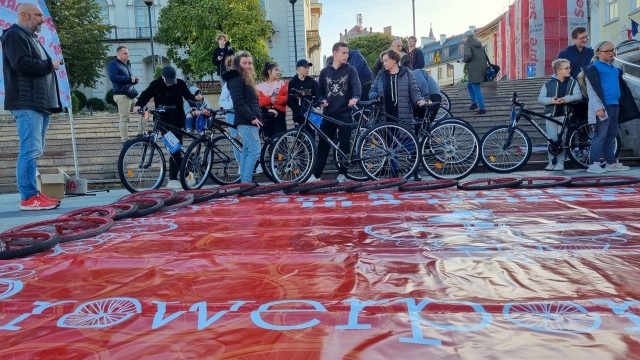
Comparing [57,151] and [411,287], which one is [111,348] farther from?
[57,151]

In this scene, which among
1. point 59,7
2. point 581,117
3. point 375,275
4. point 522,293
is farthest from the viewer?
point 59,7

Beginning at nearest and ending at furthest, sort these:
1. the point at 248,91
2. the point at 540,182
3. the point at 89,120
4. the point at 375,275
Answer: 1. the point at 375,275
2. the point at 540,182
3. the point at 248,91
4. the point at 89,120

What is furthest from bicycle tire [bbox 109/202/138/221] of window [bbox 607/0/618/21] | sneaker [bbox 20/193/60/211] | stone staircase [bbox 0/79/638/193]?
window [bbox 607/0/618/21]

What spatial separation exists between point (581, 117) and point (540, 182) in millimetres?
3016

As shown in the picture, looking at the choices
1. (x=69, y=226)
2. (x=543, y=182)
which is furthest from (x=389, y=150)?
(x=69, y=226)

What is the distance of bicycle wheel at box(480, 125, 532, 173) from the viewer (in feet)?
26.7

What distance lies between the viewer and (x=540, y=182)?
20.2ft

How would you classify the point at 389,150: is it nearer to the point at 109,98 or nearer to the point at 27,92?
the point at 27,92

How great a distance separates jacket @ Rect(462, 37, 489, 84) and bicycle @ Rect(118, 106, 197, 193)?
7.65 meters

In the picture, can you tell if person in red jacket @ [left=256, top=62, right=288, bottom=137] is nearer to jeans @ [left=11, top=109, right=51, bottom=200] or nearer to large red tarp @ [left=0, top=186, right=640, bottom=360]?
jeans @ [left=11, top=109, right=51, bottom=200]

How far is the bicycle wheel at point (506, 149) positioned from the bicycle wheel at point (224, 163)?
350 centimetres

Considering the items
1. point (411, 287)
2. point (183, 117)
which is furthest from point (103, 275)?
point (183, 117)

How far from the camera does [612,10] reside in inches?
1059

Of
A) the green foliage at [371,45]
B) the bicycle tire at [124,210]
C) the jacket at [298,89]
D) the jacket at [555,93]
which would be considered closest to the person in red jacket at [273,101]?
the jacket at [298,89]
